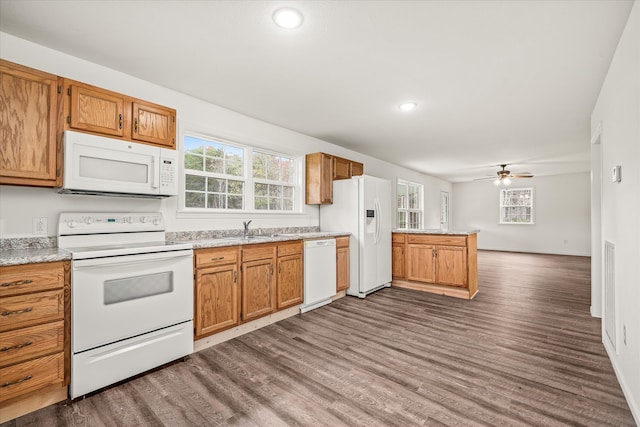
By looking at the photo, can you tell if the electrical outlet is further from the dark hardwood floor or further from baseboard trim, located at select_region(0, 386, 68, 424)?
the dark hardwood floor

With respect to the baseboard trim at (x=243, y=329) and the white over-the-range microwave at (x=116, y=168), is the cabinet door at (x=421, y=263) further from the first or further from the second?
the white over-the-range microwave at (x=116, y=168)

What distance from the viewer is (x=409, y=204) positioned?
820 centimetres

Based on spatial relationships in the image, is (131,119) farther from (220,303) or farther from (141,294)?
(220,303)

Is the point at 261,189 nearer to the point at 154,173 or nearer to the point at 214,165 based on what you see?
the point at 214,165

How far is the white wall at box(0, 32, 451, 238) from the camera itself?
2.17 meters

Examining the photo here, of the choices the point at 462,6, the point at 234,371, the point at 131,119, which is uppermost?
the point at 462,6

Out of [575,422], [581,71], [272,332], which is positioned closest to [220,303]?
[272,332]

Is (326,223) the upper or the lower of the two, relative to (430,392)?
upper

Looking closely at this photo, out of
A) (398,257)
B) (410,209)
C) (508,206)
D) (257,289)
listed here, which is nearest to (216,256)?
(257,289)

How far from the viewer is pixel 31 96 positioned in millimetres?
2029

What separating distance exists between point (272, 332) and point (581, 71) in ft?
12.3

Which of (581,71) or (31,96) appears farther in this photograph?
(581,71)

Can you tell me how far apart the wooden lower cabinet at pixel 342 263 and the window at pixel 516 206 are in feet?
25.1

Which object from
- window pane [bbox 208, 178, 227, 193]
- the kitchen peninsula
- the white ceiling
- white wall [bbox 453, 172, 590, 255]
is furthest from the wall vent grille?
white wall [bbox 453, 172, 590, 255]
